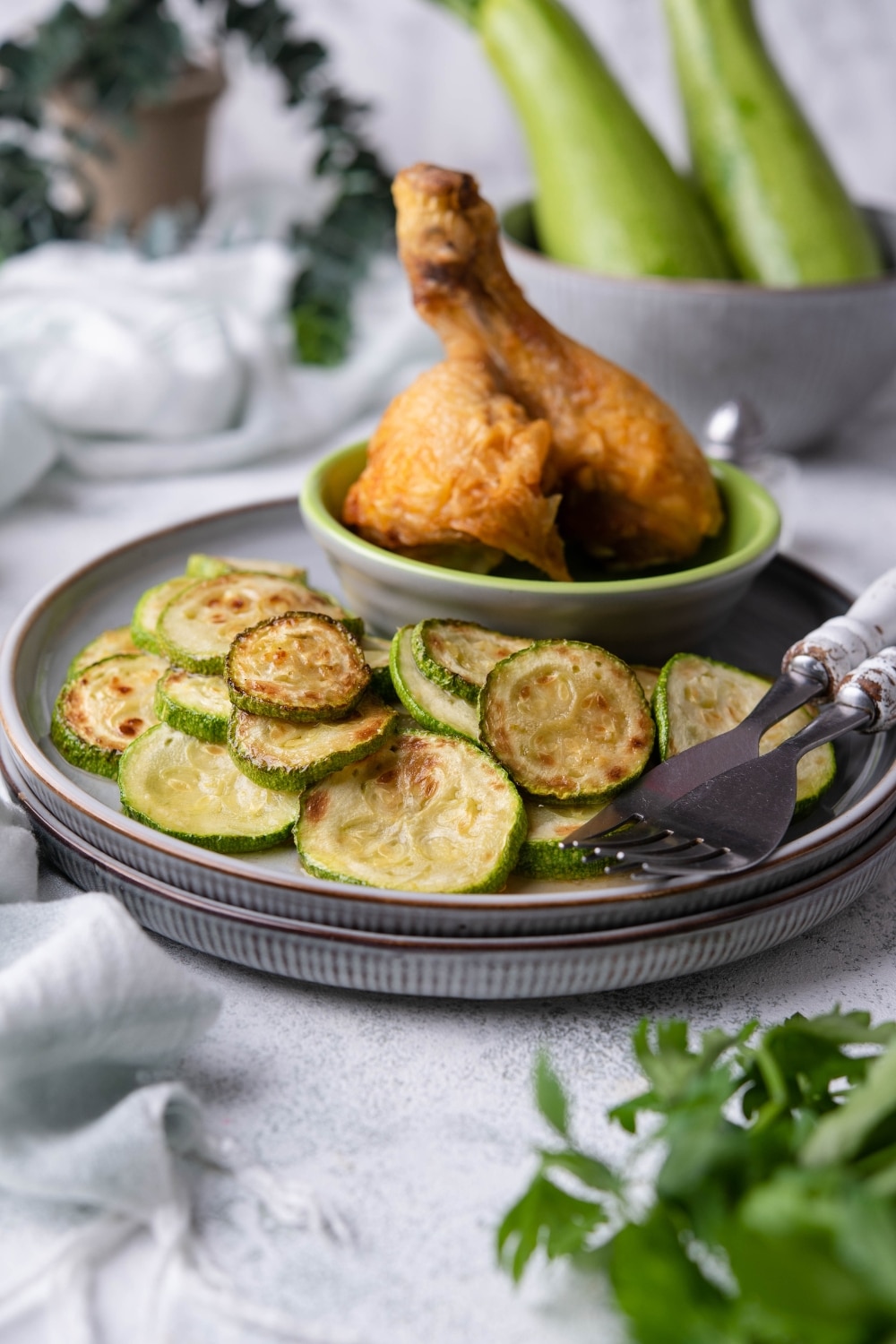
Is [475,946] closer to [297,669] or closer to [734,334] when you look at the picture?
[297,669]

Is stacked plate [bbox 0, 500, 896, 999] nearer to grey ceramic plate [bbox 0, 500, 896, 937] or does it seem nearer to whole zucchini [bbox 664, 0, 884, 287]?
grey ceramic plate [bbox 0, 500, 896, 937]

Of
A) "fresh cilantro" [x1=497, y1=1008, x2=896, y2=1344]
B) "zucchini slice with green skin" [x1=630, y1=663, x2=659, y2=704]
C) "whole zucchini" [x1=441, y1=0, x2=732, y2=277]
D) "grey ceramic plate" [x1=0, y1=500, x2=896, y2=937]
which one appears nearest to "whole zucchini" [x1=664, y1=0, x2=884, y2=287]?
"whole zucchini" [x1=441, y1=0, x2=732, y2=277]

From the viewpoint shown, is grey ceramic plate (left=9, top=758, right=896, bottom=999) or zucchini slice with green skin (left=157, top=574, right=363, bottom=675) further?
zucchini slice with green skin (left=157, top=574, right=363, bottom=675)

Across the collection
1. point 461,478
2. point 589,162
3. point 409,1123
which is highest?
point 589,162

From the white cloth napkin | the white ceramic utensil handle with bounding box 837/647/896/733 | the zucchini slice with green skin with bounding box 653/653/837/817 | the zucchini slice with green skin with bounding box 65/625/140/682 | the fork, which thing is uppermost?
the white ceramic utensil handle with bounding box 837/647/896/733

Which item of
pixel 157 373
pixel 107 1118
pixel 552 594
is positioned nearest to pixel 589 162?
pixel 157 373

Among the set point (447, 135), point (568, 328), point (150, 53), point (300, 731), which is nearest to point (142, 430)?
point (568, 328)
